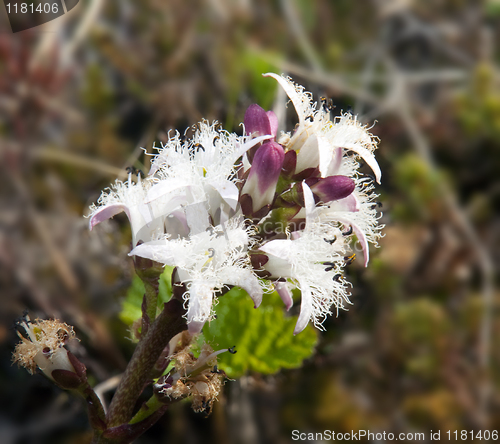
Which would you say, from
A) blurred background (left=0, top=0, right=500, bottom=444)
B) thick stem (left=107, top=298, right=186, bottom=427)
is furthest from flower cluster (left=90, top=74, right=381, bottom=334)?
blurred background (left=0, top=0, right=500, bottom=444)

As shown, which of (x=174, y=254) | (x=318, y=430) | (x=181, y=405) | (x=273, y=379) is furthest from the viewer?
(x=318, y=430)

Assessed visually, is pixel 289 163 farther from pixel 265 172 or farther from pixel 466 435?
pixel 466 435

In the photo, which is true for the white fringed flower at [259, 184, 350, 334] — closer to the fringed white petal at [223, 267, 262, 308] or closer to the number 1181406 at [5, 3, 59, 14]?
the fringed white petal at [223, 267, 262, 308]

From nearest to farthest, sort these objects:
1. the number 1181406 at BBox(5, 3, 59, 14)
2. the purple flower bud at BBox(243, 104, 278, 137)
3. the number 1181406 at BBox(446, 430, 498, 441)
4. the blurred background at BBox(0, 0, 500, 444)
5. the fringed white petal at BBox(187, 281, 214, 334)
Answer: the fringed white petal at BBox(187, 281, 214, 334), the purple flower bud at BBox(243, 104, 278, 137), the blurred background at BBox(0, 0, 500, 444), the number 1181406 at BBox(446, 430, 498, 441), the number 1181406 at BBox(5, 3, 59, 14)

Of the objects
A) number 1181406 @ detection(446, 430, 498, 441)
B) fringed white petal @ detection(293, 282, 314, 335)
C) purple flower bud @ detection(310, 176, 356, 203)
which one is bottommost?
number 1181406 @ detection(446, 430, 498, 441)

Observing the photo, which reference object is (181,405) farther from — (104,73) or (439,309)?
(104,73)

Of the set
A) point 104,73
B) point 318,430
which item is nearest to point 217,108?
point 104,73
